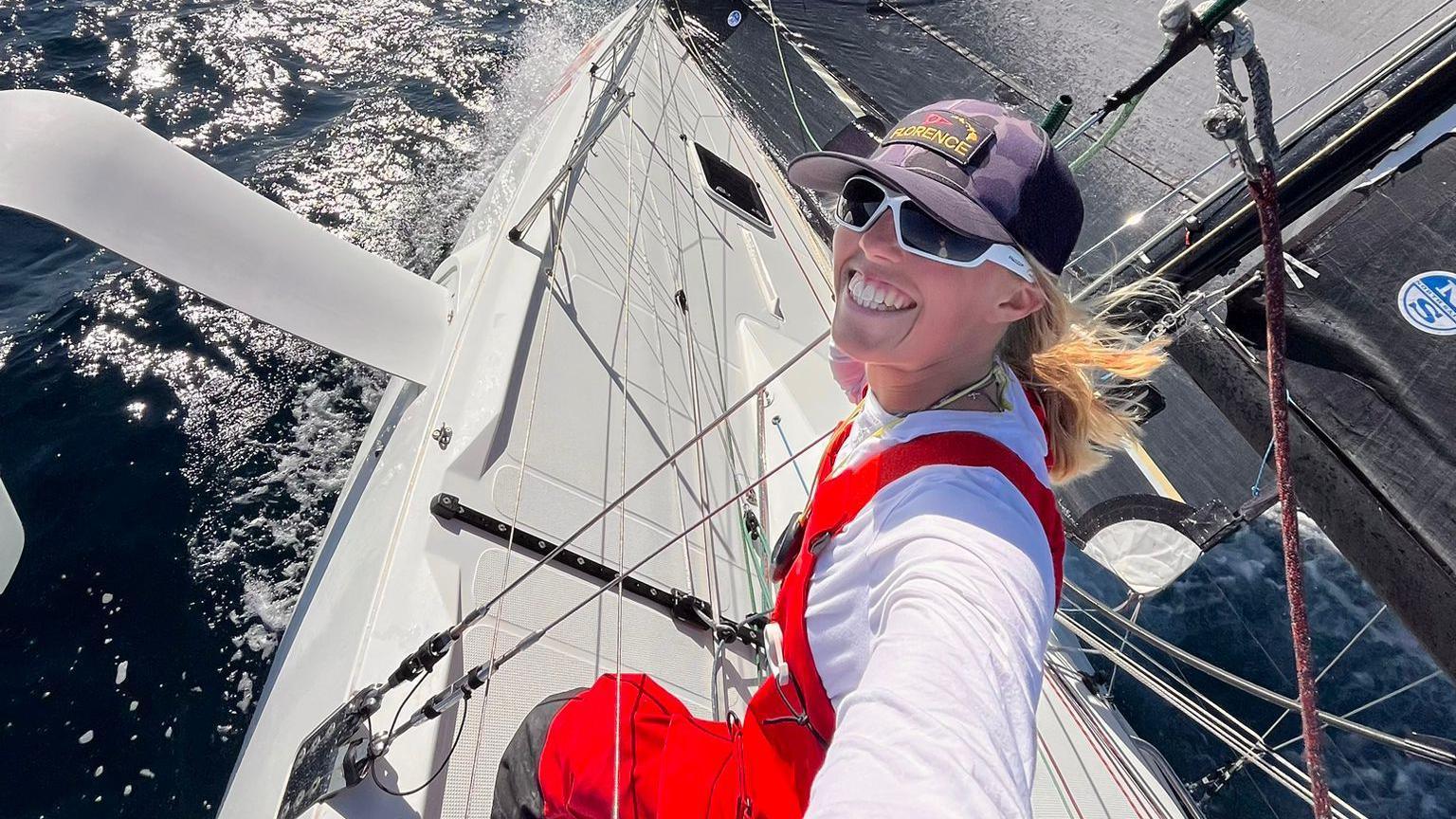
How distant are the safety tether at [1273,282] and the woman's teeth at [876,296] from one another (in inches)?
22.5

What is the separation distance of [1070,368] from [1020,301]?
8.4 inches

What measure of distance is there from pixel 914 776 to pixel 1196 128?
123 inches

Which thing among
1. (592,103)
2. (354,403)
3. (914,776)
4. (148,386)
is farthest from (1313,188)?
(148,386)

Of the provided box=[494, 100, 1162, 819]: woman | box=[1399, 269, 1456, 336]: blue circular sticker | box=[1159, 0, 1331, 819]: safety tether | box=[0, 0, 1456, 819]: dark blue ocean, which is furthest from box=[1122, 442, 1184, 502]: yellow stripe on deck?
box=[494, 100, 1162, 819]: woman

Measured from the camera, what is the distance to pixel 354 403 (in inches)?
127

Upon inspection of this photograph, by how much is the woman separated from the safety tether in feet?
0.62

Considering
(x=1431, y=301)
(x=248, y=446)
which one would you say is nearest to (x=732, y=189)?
(x=248, y=446)

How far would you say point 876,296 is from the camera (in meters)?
0.95

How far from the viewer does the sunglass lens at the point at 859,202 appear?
38.0 inches

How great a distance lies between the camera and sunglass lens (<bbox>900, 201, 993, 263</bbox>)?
88 centimetres

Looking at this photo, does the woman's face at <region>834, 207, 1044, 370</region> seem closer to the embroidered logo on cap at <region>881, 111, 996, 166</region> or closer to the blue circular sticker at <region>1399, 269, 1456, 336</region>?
the embroidered logo on cap at <region>881, 111, 996, 166</region>

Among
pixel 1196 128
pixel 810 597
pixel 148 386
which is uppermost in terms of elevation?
pixel 1196 128

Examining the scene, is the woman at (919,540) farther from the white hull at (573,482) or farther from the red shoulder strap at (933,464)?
the white hull at (573,482)

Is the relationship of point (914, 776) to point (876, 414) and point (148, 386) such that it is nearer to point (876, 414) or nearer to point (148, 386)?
point (876, 414)
